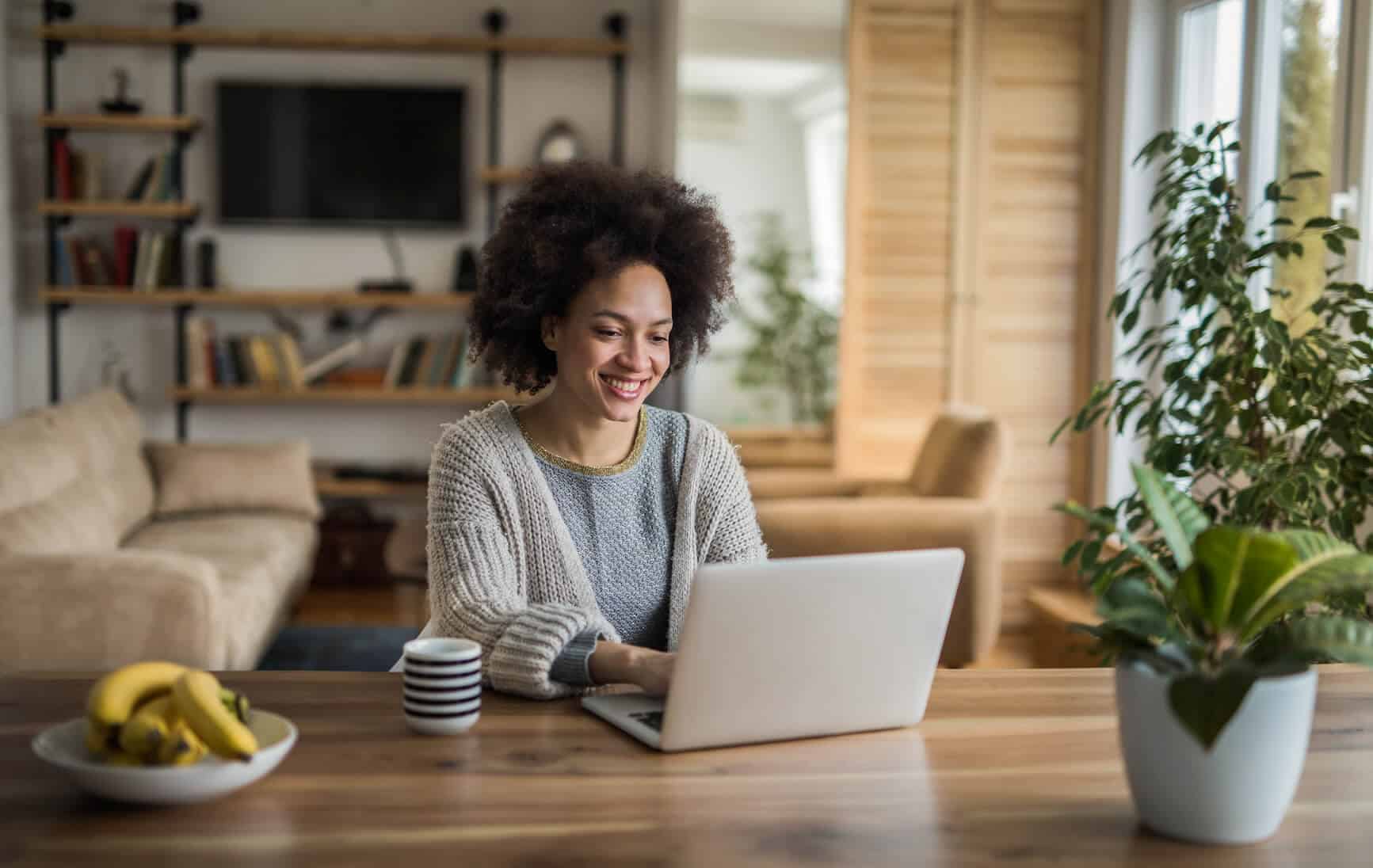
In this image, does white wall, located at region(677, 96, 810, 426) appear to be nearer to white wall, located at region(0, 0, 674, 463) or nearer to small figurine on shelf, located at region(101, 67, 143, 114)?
white wall, located at region(0, 0, 674, 463)

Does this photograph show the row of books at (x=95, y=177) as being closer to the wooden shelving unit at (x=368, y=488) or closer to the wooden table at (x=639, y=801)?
the wooden shelving unit at (x=368, y=488)

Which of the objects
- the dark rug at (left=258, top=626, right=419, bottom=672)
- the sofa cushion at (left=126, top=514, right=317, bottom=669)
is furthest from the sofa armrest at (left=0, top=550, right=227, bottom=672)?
the dark rug at (left=258, top=626, right=419, bottom=672)

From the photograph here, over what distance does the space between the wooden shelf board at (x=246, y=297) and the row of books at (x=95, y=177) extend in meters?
0.37

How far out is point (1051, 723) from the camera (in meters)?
1.42

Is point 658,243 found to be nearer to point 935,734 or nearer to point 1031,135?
point 935,734

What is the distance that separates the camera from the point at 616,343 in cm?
182

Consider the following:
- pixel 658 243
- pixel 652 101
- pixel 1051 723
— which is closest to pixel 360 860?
pixel 1051 723

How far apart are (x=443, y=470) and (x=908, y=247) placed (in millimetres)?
3287

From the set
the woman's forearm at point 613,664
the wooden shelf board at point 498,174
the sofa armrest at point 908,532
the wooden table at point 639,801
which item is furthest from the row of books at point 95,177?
the woman's forearm at point 613,664

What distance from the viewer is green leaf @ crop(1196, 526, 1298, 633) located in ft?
3.56

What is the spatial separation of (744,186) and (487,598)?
442cm

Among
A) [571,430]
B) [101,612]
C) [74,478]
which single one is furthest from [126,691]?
[74,478]

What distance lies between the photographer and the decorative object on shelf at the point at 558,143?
221 inches

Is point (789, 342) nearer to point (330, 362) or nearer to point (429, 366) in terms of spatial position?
point (429, 366)
